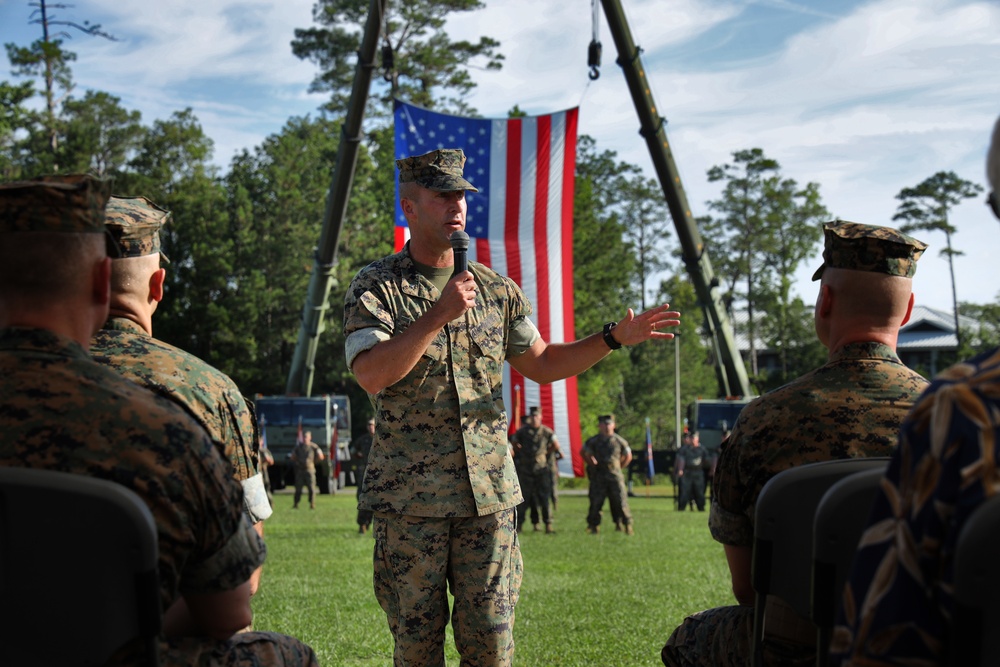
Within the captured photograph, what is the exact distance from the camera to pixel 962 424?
166cm

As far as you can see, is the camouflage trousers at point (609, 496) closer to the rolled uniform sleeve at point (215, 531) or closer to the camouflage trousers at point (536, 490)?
the camouflage trousers at point (536, 490)

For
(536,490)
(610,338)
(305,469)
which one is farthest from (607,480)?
(610,338)

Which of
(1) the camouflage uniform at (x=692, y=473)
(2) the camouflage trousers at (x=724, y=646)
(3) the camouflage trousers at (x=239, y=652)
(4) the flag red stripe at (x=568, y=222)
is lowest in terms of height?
(1) the camouflage uniform at (x=692, y=473)

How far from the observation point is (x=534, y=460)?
69.9ft

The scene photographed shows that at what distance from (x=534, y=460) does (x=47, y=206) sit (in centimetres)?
1916

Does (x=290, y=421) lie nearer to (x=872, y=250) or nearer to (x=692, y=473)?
(x=692, y=473)

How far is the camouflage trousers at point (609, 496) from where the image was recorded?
66.0ft

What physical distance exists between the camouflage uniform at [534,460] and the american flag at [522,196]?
597mm

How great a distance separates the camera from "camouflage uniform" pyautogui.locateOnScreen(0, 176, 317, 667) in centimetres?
232

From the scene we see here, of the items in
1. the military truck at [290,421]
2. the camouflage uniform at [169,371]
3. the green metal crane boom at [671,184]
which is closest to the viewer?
the camouflage uniform at [169,371]

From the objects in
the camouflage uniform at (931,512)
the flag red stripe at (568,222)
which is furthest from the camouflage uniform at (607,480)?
the camouflage uniform at (931,512)

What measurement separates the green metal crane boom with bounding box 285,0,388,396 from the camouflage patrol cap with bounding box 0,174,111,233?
23.8 m

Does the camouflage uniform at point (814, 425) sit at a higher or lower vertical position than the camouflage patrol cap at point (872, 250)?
lower

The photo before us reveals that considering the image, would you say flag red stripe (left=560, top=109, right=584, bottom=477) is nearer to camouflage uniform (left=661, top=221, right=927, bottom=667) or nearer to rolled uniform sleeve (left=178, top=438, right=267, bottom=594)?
camouflage uniform (left=661, top=221, right=927, bottom=667)
